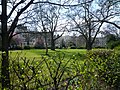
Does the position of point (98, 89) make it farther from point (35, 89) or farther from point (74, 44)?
point (74, 44)

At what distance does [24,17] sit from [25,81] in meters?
3.60

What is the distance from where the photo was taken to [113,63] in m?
5.39

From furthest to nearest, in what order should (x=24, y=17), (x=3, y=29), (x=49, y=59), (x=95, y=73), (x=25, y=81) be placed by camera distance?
(x=24, y=17) < (x=3, y=29) < (x=95, y=73) < (x=49, y=59) < (x=25, y=81)

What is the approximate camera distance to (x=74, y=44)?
58938mm

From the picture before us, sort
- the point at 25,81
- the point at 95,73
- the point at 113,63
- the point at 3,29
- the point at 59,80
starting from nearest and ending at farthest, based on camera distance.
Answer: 1. the point at 25,81
2. the point at 59,80
3. the point at 95,73
4. the point at 3,29
5. the point at 113,63

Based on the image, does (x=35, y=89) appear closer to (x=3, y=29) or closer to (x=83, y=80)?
(x=83, y=80)

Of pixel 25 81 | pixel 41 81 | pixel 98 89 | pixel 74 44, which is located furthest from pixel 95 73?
pixel 74 44

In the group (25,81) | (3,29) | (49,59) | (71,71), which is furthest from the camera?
(3,29)

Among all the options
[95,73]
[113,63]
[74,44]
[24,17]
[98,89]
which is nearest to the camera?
[95,73]

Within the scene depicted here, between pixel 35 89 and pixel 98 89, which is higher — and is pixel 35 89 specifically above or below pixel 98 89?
above

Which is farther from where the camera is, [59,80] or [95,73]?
[95,73]

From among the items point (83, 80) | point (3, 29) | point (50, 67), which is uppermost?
point (3, 29)

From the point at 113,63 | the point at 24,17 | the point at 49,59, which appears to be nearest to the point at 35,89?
the point at 49,59

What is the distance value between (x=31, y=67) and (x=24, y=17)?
3.47 metres
